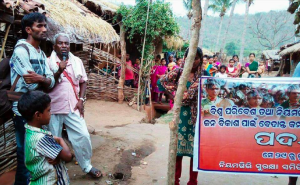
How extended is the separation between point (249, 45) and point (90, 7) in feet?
157

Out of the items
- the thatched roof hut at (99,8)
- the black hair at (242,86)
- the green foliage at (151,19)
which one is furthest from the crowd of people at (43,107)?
the thatched roof hut at (99,8)

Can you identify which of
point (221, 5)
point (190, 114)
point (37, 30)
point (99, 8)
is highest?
point (221, 5)

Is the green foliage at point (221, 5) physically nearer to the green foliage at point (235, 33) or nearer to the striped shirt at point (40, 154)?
the green foliage at point (235, 33)

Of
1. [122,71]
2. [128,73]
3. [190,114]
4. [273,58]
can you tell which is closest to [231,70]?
[128,73]

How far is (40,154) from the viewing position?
1736mm

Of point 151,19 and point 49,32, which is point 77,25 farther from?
point 151,19

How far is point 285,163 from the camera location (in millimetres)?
2527

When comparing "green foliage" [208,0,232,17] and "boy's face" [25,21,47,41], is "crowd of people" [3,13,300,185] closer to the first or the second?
"boy's face" [25,21,47,41]

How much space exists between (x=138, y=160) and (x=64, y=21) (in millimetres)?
2993

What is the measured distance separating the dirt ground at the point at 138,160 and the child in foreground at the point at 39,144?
1.28 m

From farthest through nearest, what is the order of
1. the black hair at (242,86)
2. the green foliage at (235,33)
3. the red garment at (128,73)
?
1. the green foliage at (235,33)
2. the red garment at (128,73)
3. the black hair at (242,86)

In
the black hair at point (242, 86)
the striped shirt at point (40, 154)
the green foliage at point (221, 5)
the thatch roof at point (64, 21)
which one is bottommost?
the striped shirt at point (40, 154)

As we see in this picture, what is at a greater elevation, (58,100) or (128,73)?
(128,73)

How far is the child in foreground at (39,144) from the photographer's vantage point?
1.73m
